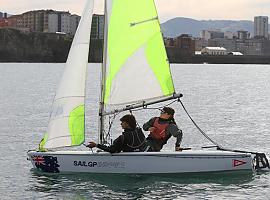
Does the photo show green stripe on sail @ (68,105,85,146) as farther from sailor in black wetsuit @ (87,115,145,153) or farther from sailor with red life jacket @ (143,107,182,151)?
sailor with red life jacket @ (143,107,182,151)

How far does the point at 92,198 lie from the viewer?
15938mm

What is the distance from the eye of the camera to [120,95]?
17.7 metres

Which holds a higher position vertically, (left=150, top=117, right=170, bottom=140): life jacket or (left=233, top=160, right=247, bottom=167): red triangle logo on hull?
(left=150, top=117, right=170, bottom=140): life jacket

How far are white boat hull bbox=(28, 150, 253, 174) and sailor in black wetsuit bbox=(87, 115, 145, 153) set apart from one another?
213 millimetres

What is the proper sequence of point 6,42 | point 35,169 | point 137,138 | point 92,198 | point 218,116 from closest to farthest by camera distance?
point 92,198, point 137,138, point 35,169, point 218,116, point 6,42

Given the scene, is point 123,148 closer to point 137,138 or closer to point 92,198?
point 137,138

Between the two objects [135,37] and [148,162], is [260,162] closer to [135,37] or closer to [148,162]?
[148,162]

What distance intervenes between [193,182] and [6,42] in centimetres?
18805

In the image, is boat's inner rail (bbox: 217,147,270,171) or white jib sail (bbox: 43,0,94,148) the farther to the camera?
boat's inner rail (bbox: 217,147,270,171)

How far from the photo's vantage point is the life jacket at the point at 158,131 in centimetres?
1755

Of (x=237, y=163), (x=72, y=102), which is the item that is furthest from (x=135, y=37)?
(x=237, y=163)

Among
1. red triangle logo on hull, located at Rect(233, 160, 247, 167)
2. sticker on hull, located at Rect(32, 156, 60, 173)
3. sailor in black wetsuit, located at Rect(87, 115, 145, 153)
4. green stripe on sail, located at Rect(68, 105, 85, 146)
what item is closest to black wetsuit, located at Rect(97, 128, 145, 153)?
sailor in black wetsuit, located at Rect(87, 115, 145, 153)

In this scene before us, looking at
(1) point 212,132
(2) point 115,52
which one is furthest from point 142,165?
(1) point 212,132

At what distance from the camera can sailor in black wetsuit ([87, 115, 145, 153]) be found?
1696cm
